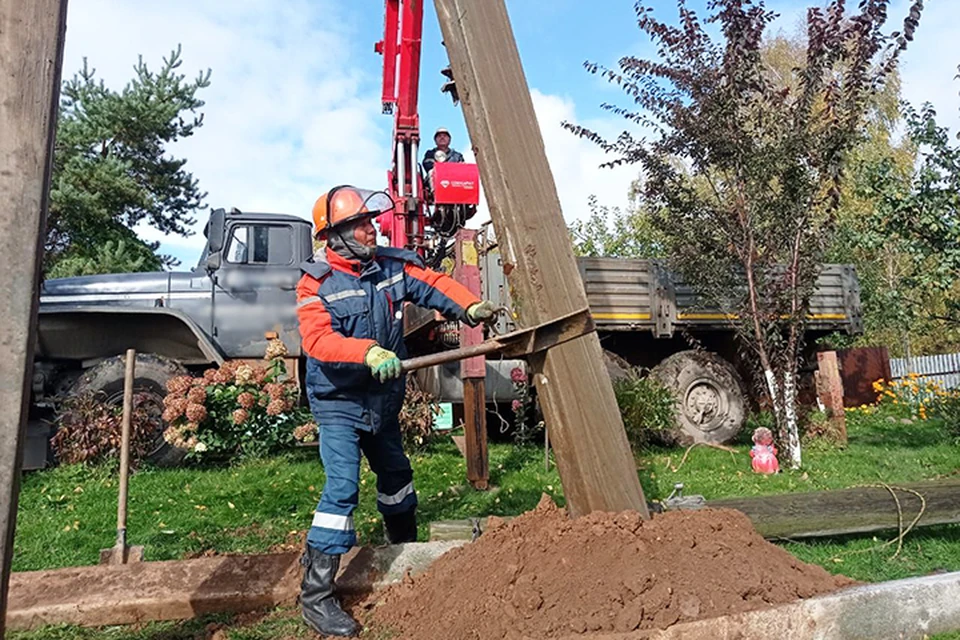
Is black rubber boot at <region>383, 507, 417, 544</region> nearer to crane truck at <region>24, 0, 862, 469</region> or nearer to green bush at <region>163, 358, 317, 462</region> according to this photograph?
crane truck at <region>24, 0, 862, 469</region>

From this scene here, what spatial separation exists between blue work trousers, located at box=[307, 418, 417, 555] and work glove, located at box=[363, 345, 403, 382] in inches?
20.0

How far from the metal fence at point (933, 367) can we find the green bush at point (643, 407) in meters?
10.9

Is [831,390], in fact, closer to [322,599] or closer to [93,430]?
[322,599]

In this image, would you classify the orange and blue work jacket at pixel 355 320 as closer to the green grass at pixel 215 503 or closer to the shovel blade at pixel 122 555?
the shovel blade at pixel 122 555

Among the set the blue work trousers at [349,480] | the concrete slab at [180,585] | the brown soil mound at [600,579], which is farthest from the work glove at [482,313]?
the concrete slab at [180,585]

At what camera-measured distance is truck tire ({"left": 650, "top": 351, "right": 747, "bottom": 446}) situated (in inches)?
312

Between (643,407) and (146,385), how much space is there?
194 inches

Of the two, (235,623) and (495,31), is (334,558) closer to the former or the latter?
(235,623)

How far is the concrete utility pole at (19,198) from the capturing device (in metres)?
1.66

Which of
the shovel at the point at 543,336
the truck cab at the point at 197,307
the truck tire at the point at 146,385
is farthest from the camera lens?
the truck cab at the point at 197,307

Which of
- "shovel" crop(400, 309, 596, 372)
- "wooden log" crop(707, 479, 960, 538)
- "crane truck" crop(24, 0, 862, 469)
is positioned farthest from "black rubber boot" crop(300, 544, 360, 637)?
"crane truck" crop(24, 0, 862, 469)

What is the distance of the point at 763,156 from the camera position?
636 centimetres

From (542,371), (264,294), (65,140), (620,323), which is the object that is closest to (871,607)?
(542,371)

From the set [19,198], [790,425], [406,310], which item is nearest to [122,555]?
[19,198]
